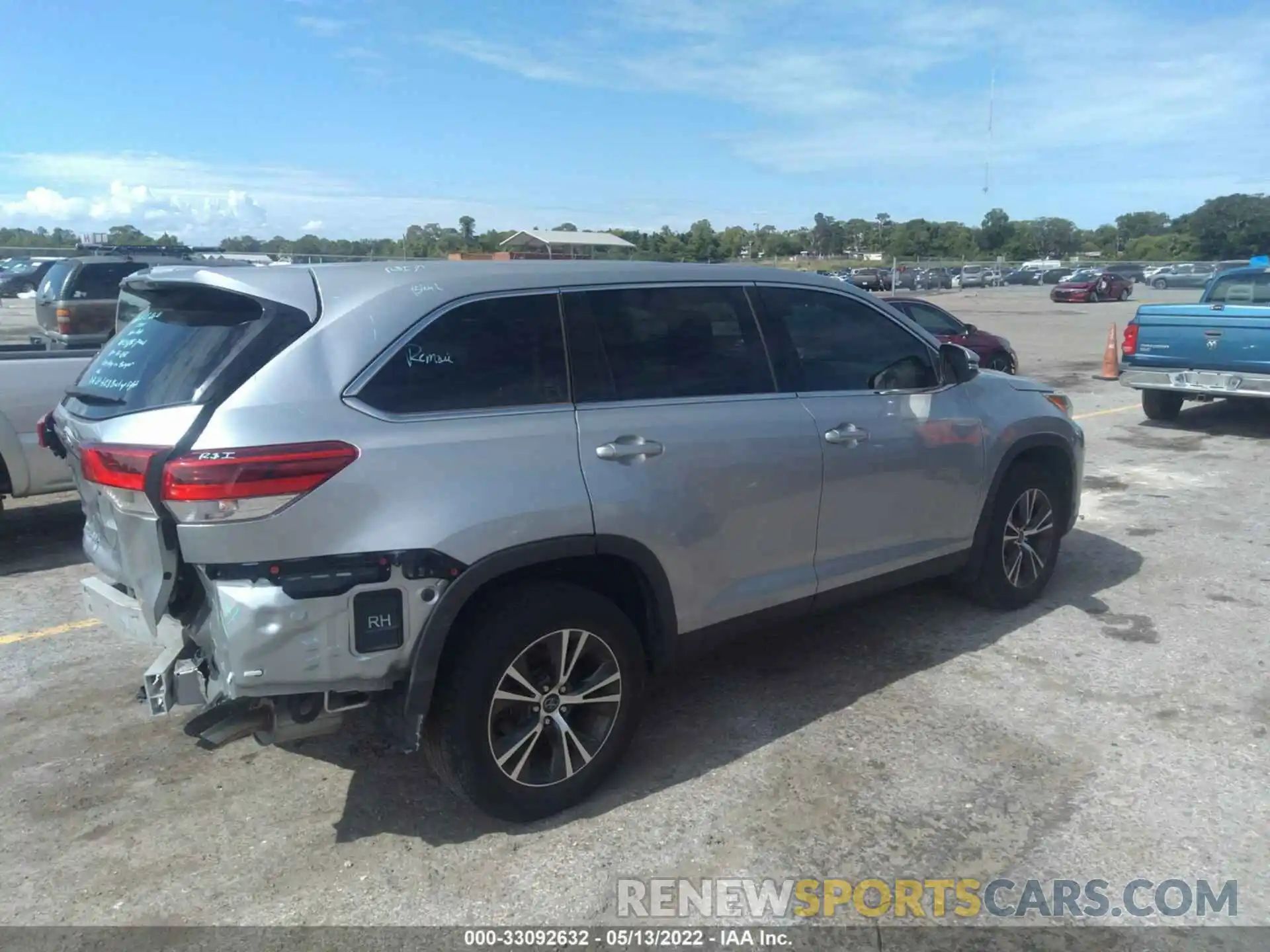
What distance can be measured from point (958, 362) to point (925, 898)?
8.95 ft

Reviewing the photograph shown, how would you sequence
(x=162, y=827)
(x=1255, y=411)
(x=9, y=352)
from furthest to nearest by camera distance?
(x=1255, y=411), (x=9, y=352), (x=162, y=827)

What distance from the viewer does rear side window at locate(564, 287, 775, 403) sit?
3736 millimetres

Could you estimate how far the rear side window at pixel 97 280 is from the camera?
14820mm

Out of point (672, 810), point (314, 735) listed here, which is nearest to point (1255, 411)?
point (672, 810)

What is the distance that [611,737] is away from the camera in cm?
374

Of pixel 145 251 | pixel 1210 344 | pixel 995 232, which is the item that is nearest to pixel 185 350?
pixel 1210 344

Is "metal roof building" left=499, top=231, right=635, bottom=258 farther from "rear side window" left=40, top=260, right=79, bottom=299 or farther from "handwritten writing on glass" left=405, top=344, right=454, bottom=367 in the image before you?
"rear side window" left=40, top=260, right=79, bottom=299

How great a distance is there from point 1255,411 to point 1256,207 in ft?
222

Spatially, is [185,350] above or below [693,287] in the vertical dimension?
below

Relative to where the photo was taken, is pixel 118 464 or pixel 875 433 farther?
pixel 875 433

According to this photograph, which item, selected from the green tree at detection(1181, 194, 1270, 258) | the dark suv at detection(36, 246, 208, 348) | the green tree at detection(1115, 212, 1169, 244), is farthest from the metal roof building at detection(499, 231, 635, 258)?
the green tree at detection(1115, 212, 1169, 244)

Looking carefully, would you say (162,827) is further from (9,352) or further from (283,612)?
(9,352)

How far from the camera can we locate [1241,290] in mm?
11219

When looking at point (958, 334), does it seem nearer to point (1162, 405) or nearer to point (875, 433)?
point (1162, 405)
